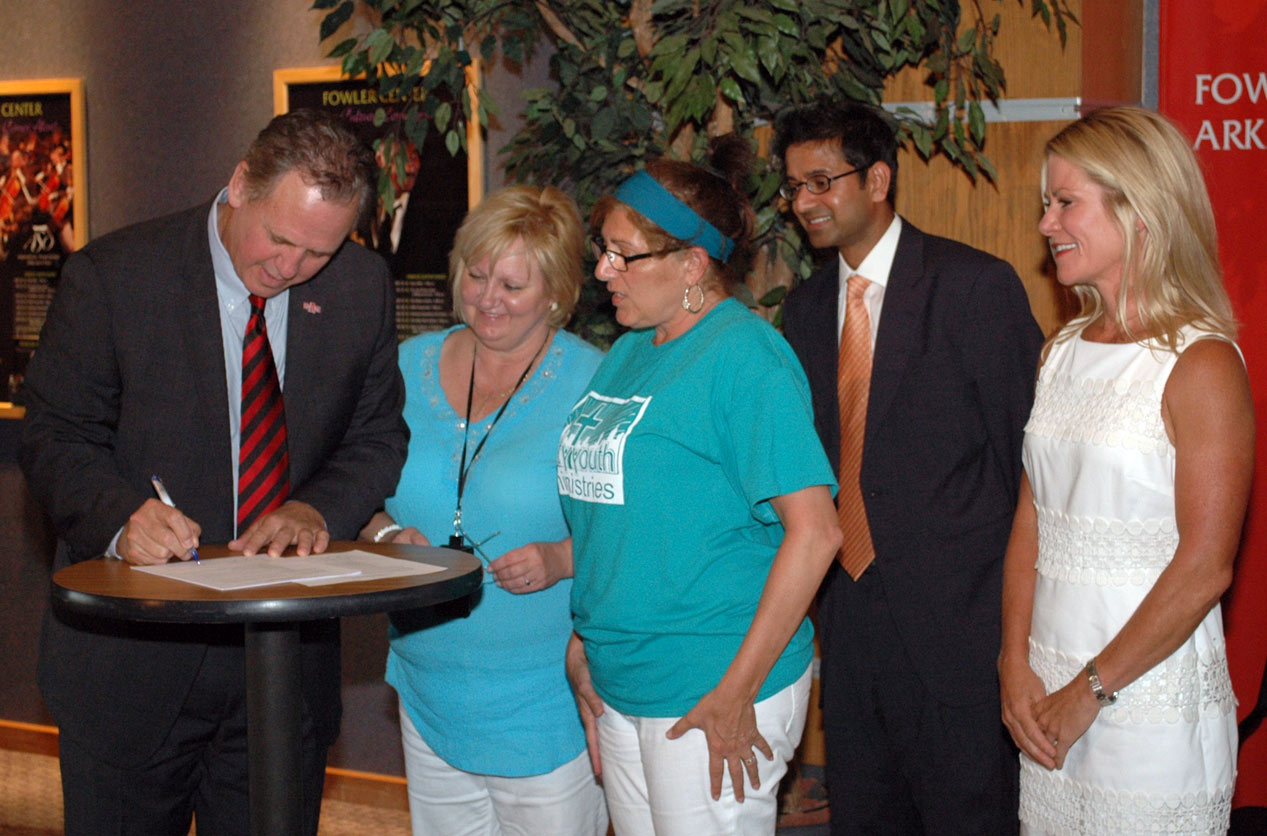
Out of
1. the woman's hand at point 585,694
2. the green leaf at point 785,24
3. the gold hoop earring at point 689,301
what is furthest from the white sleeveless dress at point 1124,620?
the green leaf at point 785,24

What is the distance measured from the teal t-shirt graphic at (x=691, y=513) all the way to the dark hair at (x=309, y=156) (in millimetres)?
639

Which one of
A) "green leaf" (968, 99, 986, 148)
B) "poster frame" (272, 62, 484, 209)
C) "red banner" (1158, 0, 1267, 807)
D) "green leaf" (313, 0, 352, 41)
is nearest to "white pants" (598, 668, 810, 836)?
"green leaf" (968, 99, 986, 148)

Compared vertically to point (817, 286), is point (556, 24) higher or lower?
higher

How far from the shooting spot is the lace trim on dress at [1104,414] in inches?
71.8

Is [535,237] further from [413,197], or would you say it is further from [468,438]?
[413,197]

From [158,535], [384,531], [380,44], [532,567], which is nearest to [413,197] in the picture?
[380,44]

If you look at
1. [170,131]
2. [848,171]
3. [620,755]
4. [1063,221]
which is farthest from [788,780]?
[170,131]

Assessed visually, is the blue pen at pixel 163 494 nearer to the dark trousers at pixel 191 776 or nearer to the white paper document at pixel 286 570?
the white paper document at pixel 286 570

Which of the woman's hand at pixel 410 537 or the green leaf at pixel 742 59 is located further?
the green leaf at pixel 742 59

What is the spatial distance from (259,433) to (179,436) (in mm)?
133

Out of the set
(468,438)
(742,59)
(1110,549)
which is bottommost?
(1110,549)

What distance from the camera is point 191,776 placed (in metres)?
2.13

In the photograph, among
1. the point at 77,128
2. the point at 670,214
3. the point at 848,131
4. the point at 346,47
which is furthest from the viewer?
the point at 77,128

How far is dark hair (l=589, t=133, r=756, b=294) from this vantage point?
2008mm
